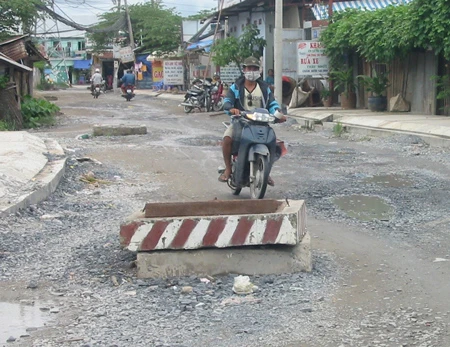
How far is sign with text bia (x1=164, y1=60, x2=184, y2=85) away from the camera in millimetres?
44125

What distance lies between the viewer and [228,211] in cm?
625

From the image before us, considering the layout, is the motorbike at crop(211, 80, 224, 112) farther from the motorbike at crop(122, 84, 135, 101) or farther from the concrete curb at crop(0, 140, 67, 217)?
the concrete curb at crop(0, 140, 67, 217)

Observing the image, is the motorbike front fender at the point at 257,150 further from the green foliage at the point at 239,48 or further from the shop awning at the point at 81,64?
the shop awning at the point at 81,64

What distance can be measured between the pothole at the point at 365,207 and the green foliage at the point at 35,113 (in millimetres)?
13959

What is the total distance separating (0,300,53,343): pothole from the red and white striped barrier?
2.80ft

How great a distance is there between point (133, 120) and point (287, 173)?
12.9 m

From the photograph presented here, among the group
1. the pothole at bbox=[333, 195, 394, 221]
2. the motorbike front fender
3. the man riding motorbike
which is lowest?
the pothole at bbox=[333, 195, 394, 221]

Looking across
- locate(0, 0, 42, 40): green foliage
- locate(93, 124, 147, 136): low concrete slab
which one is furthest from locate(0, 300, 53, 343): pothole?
locate(0, 0, 42, 40): green foliage

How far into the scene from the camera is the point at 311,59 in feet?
79.4

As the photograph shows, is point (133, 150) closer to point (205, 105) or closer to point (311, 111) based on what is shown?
point (311, 111)

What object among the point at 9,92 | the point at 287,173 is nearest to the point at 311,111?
the point at 9,92

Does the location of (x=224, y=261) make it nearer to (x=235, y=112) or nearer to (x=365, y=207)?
(x=365, y=207)

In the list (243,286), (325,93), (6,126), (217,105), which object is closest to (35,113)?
(6,126)

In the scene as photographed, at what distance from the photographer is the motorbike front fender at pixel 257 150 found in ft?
27.2
